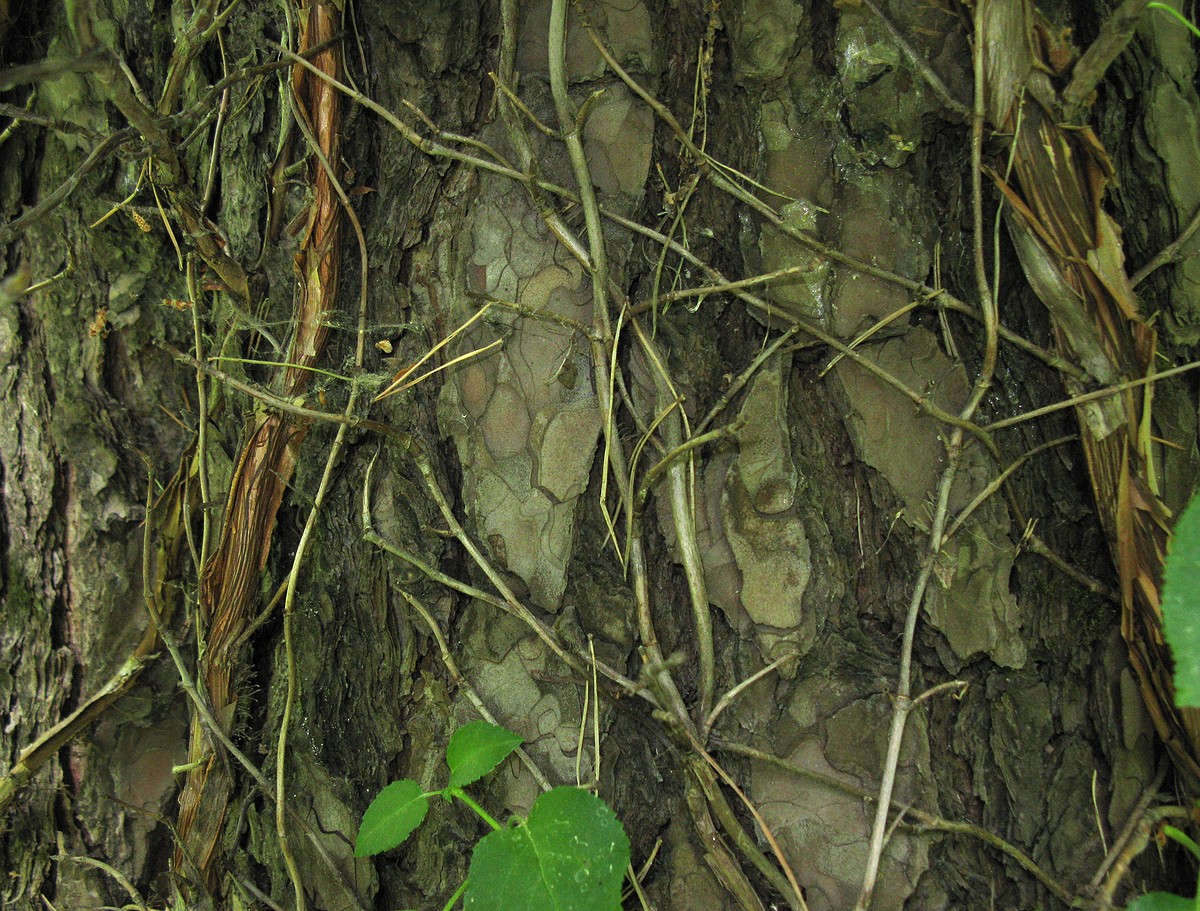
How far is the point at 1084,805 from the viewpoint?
1.06 metres

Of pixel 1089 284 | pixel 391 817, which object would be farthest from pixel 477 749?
pixel 1089 284

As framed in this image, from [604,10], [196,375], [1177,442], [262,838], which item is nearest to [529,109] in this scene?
[604,10]

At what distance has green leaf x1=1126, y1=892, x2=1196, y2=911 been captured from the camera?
0.86m

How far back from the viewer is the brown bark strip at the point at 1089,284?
1.04 meters

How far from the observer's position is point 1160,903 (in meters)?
0.87

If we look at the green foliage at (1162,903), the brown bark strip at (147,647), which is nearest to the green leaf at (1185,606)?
the green foliage at (1162,903)

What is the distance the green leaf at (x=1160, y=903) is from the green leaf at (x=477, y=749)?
0.69 meters

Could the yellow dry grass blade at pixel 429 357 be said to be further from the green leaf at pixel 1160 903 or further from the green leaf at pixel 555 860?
the green leaf at pixel 1160 903

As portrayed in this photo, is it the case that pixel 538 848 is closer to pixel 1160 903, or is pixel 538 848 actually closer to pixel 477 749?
pixel 477 749

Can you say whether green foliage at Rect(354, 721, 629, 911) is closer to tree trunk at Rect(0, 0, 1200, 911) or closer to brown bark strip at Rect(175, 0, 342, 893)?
tree trunk at Rect(0, 0, 1200, 911)

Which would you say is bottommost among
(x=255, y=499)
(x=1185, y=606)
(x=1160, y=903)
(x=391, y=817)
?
(x=391, y=817)

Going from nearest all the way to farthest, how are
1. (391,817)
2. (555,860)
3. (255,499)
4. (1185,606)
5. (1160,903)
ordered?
(1185,606) → (1160,903) → (555,860) → (391,817) → (255,499)

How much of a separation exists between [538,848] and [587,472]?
1.50 ft

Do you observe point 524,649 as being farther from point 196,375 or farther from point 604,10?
point 604,10
